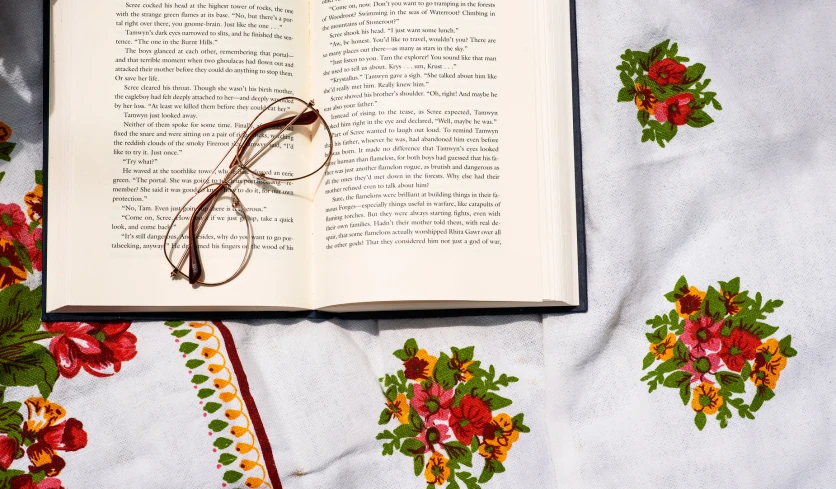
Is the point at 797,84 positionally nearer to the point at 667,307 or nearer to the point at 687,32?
the point at 687,32

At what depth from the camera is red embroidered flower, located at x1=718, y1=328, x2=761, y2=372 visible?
2.27 ft

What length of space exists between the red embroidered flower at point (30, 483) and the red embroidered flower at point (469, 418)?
339 millimetres

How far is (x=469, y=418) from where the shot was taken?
69 cm

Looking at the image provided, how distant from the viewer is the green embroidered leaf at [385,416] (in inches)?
27.2

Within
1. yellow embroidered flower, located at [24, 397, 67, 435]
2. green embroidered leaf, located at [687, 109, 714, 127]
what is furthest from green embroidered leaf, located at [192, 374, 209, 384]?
green embroidered leaf, located at [687, 109, 714, 127]

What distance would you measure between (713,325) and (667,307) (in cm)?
4

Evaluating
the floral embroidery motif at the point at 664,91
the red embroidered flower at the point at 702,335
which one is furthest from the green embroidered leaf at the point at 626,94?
the red embroidered flower at the point at 702,335

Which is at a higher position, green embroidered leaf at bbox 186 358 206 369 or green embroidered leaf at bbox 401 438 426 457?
green embroidered leaf at bbox 186 358 206 369

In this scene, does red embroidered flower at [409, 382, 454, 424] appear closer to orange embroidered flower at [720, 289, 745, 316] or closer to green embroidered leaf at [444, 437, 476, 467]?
green embroidered leaf at [444, 437, 476, 467]

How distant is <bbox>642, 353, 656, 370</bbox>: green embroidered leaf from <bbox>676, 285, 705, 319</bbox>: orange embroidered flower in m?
0.04

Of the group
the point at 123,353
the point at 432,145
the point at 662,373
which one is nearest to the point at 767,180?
the point at 662,373

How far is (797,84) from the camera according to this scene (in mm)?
705

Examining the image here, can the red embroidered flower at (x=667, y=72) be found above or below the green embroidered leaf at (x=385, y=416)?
above

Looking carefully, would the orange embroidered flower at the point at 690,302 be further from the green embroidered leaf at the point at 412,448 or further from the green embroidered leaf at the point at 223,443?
the green embroidered leaf at the point at 223,443
